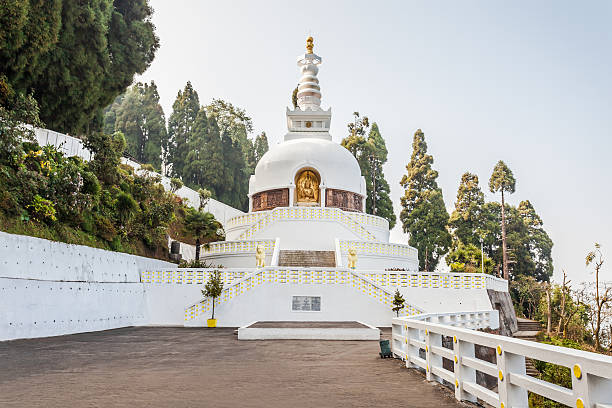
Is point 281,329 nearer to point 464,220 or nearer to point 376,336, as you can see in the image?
point 376,336

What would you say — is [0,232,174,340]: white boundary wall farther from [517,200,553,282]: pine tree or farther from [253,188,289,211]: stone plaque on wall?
[517,200,553,282]: pine tree

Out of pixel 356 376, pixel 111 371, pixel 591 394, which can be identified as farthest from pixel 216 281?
pixel 591 394

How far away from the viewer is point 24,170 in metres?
13.5

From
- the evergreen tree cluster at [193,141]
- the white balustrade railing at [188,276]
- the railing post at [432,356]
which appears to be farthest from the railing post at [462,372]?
the evergreen tree cluster at [193,141]

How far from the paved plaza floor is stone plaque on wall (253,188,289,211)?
17.7m

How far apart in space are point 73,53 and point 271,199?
46.5 feet

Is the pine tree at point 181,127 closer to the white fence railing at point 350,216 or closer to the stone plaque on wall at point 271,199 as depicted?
the stone plaque on wall at point 271,199

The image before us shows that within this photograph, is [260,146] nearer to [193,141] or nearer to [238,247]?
[193,141]

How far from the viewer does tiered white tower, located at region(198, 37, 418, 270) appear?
21.8 metres

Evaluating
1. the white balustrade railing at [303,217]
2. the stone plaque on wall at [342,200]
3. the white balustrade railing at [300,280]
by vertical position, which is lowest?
the white balustrade railing at [300,280]

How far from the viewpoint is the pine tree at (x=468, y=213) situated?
40344 millimetres

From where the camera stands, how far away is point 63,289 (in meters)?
13.0

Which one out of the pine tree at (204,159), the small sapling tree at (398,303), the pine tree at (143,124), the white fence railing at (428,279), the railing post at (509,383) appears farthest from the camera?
the pine tree at (143,124)

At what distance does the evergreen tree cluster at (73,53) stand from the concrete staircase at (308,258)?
414 inches
